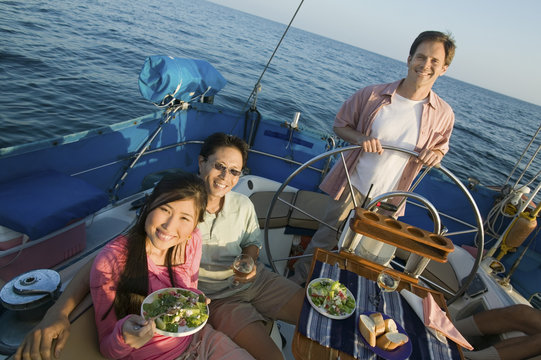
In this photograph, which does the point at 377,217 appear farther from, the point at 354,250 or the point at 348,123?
the point at 348,123

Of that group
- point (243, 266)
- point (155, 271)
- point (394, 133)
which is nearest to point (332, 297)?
point (243, 266)

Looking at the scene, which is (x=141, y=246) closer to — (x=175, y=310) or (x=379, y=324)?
(x=175, y=310)

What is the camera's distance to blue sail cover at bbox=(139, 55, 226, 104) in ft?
8.07

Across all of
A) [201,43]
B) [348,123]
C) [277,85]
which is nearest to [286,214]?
[348,123]

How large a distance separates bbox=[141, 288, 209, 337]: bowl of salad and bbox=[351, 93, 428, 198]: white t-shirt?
4.25ft

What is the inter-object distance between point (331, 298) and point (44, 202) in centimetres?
157

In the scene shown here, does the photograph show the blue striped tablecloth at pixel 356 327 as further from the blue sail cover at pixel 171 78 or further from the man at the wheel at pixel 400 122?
the blue sail cover at pixel 171 78

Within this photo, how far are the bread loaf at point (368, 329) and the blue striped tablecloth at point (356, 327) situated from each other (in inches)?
1.0

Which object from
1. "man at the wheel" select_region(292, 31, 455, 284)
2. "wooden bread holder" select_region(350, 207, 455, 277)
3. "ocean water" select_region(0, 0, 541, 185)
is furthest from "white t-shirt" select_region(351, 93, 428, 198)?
"ocean water" select_region(0, 0, 541, 185)

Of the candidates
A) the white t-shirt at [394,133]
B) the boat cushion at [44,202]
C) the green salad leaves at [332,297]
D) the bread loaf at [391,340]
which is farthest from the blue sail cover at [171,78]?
the bread loaf at [391,340]

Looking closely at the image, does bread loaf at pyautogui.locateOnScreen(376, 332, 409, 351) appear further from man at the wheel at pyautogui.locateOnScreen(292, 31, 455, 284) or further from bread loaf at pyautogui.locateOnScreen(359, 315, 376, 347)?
man at the wheel at pyautogui.locateOnScreen(292, 31, 455, 284)

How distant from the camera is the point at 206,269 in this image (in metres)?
1.57

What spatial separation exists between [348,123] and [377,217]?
747 mm

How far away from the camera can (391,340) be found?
1.14 m
